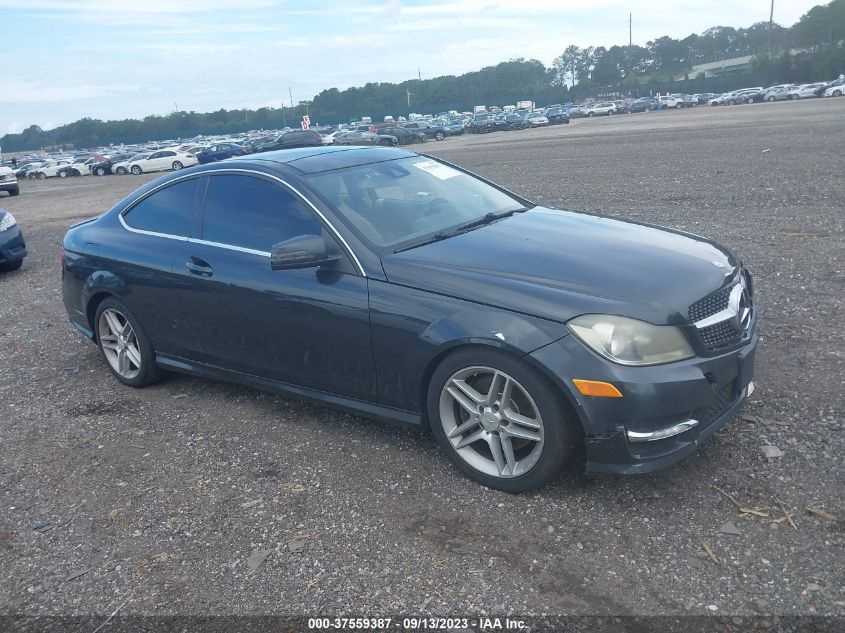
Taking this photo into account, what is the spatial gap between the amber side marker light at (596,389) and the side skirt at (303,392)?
0.98 m

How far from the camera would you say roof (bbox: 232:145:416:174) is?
4.65 m

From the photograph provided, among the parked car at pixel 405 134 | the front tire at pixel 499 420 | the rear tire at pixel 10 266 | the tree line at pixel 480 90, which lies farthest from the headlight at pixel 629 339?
the tree line at pixel 480 90

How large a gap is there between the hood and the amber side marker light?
31 centimetres

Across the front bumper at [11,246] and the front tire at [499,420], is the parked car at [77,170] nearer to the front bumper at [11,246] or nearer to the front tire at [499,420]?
the front bumper at [11,246]

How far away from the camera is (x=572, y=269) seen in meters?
3.64

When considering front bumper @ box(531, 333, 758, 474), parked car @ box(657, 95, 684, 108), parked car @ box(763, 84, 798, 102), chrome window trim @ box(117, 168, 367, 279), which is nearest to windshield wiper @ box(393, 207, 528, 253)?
chrome window trim @ box(117, 168, 367, 279)

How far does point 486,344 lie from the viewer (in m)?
3.46

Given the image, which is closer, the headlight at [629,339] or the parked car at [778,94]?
the headlight at [629,339]

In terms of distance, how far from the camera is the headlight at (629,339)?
10.7ft

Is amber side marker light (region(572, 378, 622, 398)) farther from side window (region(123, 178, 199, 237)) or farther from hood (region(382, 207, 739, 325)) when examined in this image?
side window (region(123, 178, 199, 237))

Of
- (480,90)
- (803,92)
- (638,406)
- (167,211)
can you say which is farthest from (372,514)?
(480,90)

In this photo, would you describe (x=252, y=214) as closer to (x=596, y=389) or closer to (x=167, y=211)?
(x=167, y=211)

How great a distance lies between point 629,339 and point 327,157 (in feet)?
8.17

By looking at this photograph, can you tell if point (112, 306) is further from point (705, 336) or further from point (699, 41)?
point (699, 41)
